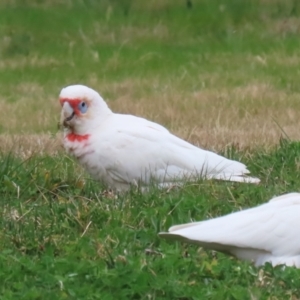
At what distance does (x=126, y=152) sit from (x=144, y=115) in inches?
120

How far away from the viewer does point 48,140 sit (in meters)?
6.57

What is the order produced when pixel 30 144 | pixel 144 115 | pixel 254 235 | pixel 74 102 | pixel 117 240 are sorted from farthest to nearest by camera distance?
pixel 144 115, pixel 30 144, pixel 74 102, pixel 117 240, pixel 254 235

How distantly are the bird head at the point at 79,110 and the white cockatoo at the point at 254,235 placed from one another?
1669 millimetres

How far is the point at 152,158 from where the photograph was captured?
16.8 ft

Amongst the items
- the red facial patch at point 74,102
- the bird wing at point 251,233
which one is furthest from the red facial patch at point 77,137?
the bird wing at point 251,233

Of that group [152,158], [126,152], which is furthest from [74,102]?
[152,158]

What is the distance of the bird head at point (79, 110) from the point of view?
203 inches

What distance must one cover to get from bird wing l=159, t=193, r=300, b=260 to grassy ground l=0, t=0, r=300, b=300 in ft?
0.28

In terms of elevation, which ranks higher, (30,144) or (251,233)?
(251,233)

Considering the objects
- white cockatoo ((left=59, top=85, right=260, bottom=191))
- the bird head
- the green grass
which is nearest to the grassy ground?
the green grass

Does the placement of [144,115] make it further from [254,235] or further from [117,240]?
[254,235]

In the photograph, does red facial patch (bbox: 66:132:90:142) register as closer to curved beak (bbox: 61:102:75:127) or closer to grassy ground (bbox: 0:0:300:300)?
curved beak (bbox: 61:102:75:127)

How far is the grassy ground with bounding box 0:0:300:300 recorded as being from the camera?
3422 millimetres

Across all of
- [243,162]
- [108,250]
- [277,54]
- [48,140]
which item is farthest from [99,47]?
[108,250]
